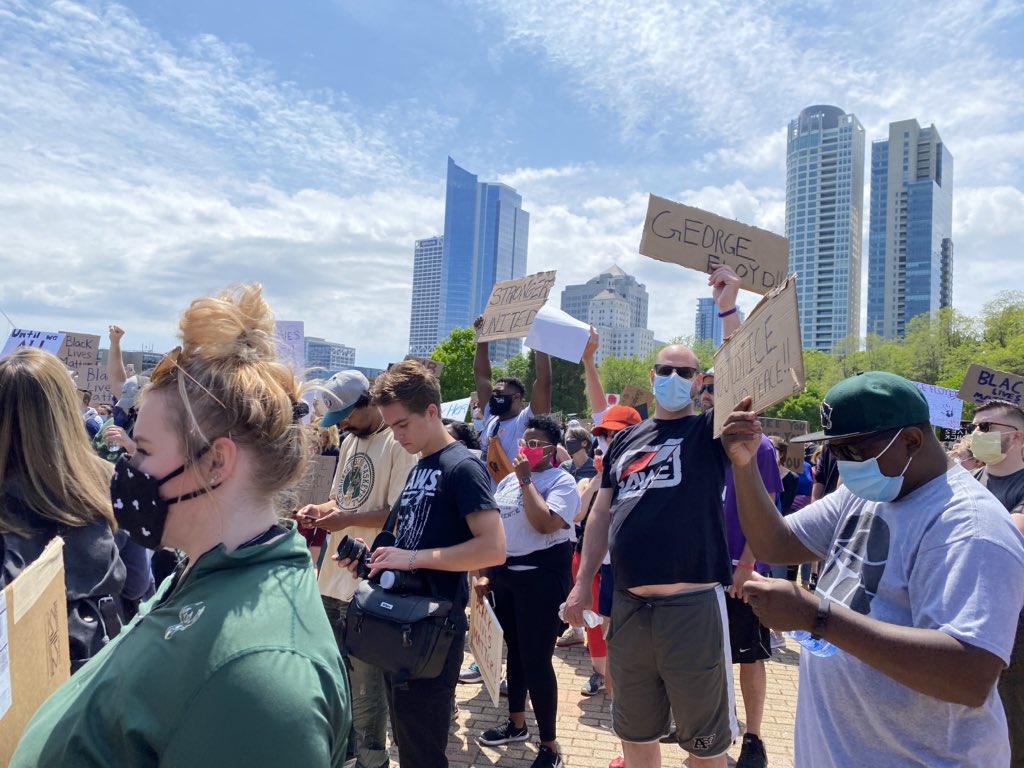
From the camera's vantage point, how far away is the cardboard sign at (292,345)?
1876mm

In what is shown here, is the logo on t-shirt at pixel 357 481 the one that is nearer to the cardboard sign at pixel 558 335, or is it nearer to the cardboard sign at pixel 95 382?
the cardboard sign at pixel 558 335

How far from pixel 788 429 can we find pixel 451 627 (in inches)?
377

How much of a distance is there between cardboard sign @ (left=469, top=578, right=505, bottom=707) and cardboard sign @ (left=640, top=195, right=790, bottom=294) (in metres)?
2.17

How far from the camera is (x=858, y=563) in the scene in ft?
6.91

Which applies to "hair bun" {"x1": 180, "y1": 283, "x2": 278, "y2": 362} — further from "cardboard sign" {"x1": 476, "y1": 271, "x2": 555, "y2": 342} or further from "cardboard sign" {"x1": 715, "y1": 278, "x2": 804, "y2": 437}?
"cardboard sign" {"x1": 476, "y1": 271, "x2": 555, "y2": 342}

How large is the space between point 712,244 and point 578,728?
3582 mm

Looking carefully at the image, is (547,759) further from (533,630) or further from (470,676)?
(470,676)

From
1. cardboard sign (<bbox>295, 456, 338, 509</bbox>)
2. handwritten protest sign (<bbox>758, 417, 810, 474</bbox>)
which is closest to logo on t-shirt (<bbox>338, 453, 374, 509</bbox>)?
cardboard sign (<bbox>295, 456, 338, 509</bbox>)

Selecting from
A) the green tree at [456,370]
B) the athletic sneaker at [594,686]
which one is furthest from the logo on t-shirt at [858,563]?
the green tree at [456,370]

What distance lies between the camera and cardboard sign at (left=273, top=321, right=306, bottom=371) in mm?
1876

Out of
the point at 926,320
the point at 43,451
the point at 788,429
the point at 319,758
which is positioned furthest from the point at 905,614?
the point at 926,320

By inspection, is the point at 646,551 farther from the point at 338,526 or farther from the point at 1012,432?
the point at 1012,432

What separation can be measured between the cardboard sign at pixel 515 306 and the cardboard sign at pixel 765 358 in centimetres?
363

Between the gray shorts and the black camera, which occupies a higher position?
the black camera
